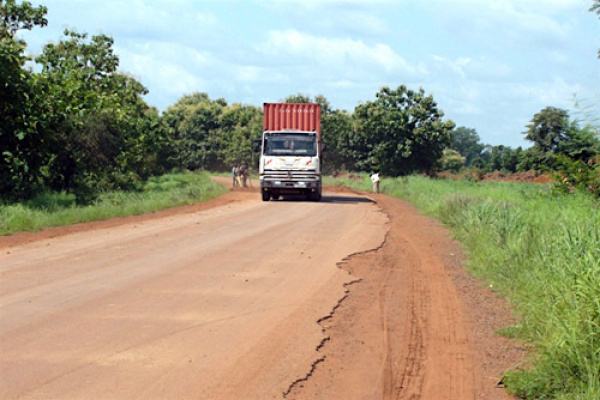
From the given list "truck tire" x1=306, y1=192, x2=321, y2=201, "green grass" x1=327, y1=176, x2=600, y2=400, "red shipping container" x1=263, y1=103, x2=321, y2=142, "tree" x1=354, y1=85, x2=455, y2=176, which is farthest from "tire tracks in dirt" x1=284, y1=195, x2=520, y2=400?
"tree" x1=354, y1=85, x2=455, y2=176

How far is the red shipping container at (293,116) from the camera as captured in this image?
30641mm

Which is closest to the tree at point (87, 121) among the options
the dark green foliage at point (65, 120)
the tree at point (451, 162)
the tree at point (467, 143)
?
the dark green foliage at point (65, 120)

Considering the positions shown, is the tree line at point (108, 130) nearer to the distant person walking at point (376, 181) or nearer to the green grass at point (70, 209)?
the green grass at point (70, 209)

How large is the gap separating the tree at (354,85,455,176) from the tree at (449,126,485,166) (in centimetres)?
9959

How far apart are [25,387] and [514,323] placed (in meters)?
5.37

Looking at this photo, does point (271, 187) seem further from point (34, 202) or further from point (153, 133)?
point (153, 133)

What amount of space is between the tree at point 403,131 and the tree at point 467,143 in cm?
9959

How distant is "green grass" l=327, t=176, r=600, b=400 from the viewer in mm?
5977

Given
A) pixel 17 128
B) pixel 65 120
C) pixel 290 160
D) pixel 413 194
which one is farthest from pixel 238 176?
pixel 17 128

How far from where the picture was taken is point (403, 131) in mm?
63500

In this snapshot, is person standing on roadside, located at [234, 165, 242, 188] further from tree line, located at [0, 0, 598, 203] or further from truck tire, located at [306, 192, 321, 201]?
truck tire, located at [306, 192, 321, 201]

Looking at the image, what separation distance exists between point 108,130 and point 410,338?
2371cm

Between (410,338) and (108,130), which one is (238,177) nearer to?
(108,130)

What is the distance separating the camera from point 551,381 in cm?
600
